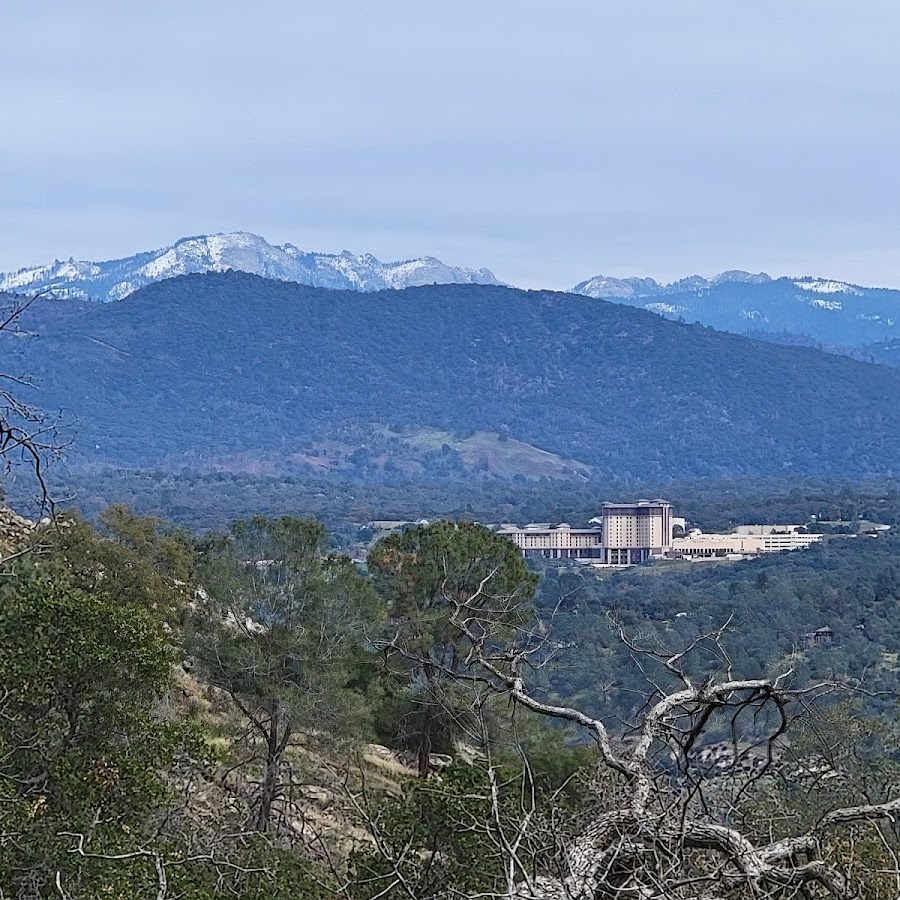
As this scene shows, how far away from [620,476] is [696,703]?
195308 mm

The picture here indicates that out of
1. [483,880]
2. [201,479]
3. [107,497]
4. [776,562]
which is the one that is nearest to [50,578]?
[483,880]

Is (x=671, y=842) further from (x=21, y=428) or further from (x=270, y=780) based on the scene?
(x=270, y=780)

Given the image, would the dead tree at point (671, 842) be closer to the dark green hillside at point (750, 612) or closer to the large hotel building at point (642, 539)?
the dark green hillside at point (750, 612)

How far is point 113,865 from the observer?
700 centimetres

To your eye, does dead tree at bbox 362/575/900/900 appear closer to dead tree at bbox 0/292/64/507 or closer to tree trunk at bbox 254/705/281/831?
dead tree at bbox 0/292/64/507

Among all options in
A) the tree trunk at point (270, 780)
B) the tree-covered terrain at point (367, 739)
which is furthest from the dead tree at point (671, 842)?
the tree trunk at point (270, 780)

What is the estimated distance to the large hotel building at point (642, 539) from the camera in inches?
3556

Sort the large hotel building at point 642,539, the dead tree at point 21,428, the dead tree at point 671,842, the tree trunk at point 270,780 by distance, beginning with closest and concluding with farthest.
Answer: the dead tree at point 671,842
the dead tree at point 21,428
the tree trunk at point 270,780
the large hotel building at point 642,539

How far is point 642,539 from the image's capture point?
95.8 m

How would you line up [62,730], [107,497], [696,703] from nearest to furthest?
[696,703], [62,730], [107,497]

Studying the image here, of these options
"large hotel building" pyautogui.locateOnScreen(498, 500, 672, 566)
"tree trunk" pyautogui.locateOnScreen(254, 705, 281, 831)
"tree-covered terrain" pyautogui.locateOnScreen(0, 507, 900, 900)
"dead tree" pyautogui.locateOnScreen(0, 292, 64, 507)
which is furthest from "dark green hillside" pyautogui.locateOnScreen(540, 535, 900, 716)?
"dead tree" pyautogui.locateOnScreen(0, 292, 64, 507)

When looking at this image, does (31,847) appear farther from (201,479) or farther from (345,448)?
(345,448)

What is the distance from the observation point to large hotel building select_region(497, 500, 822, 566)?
296 feet

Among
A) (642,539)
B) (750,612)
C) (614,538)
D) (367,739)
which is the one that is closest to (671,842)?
(367,739)
